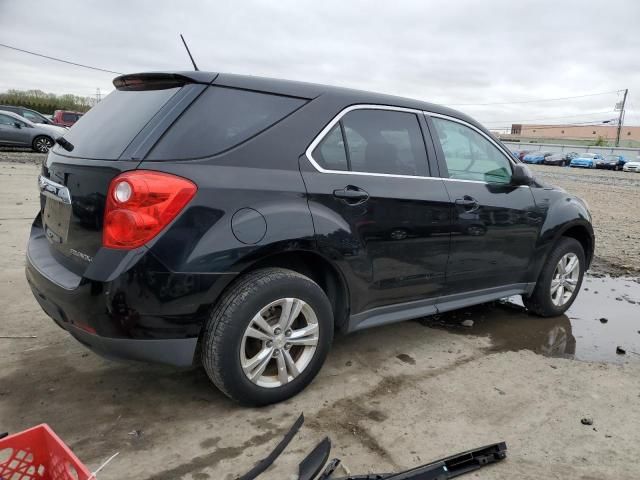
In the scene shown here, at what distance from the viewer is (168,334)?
8.19ft

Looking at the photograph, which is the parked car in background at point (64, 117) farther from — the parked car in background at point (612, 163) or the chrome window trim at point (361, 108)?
the parked car in background at point (612, 163)

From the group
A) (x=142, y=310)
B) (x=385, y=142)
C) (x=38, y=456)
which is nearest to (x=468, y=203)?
(x=385, y=142)

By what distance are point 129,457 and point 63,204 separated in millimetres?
1312

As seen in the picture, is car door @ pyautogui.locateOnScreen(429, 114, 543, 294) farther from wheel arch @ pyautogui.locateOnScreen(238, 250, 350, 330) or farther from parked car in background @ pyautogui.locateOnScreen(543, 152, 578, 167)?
parked car in background @ pyautogui.locateOnScreen(543, 152, 578, 167)

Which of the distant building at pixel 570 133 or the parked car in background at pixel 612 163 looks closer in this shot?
the parked car in background at pixel 612 163

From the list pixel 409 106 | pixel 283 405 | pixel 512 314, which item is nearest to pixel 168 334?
pixel 283 405

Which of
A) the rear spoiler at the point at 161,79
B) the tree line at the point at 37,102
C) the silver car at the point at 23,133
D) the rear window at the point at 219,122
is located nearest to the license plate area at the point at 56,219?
the rear window at the point at 219,122

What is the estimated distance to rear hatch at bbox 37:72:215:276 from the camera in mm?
2514

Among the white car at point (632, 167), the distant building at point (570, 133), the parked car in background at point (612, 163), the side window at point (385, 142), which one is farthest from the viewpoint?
the distant building at point (570, 133)

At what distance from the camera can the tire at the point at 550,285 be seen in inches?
177

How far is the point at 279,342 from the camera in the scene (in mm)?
2795

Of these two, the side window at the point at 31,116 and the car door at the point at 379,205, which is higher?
the side window at the point at 31,116

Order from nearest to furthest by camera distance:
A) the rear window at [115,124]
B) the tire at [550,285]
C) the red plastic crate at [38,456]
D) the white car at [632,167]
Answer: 1. the red plastic crate at [38,456]
2. the rear window at [115,124]
3. the tire at [550,285]
4. the white car at [632,167]

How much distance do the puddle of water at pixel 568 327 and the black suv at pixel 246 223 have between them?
83 cm
